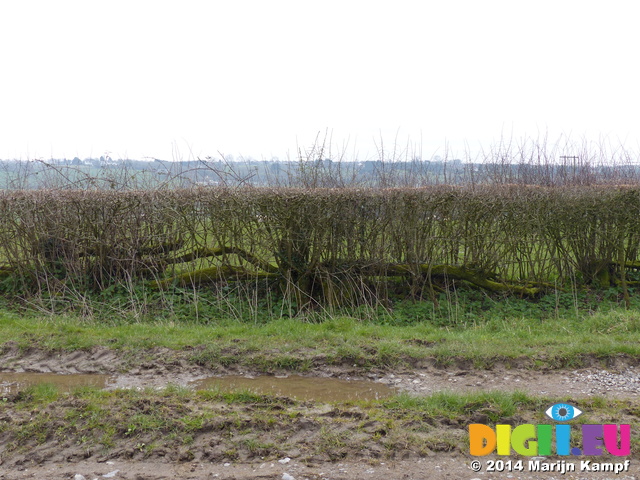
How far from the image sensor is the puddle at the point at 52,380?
6.27 m

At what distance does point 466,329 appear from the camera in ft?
28.1

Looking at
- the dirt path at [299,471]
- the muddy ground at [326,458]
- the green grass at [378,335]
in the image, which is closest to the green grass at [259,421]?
the muddy ground at [326,458]

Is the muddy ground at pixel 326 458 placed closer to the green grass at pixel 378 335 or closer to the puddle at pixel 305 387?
the puddle at pixel 305 387

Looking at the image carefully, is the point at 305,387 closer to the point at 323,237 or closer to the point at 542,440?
the point at 542,440

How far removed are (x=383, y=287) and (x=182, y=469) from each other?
5.85 meters

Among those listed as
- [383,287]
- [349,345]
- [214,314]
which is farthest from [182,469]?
[383,287]

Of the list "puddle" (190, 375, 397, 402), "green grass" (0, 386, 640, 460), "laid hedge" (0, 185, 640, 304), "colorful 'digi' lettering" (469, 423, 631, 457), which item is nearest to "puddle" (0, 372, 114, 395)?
"green grass" (0, 386, 640, 460)

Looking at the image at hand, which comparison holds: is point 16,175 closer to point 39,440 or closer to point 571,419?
point 39,440

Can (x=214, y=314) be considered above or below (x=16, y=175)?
below

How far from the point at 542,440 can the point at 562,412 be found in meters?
0.64

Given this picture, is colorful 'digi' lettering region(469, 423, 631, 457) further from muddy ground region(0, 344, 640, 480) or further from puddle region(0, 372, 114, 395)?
puddle region(0, 372, 114, 395)

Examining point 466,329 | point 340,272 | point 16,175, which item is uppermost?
point 16,175

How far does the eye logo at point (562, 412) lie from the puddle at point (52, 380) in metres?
4.57

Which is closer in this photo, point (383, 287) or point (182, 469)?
point (182, 469)
